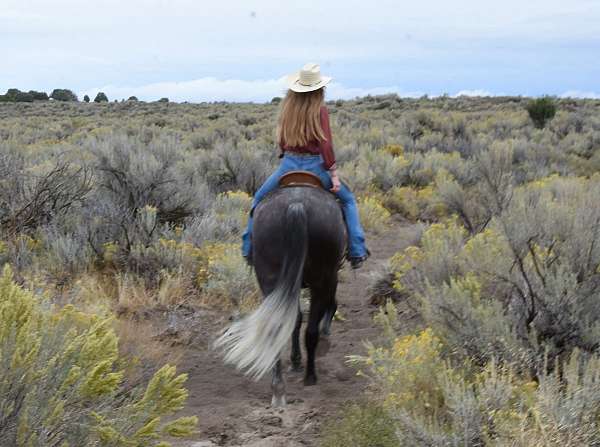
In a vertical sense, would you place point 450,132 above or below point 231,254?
above

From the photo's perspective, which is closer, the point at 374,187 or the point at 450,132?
the point at 374,187

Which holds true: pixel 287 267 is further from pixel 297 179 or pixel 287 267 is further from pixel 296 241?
pixel 297 179

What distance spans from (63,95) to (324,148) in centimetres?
6276

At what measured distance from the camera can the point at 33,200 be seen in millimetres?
7633

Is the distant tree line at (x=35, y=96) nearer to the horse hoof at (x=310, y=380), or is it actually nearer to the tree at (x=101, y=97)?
the tree at (x=101, y=97)

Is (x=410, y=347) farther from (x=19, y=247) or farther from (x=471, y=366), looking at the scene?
(x=19, y=247)

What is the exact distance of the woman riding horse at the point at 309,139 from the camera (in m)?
5.09

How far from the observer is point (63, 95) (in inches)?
→ 2453

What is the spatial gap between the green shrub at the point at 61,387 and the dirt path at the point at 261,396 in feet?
4.50

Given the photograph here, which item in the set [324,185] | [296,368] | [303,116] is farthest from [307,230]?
[296,368]

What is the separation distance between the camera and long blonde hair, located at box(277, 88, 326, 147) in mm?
5102

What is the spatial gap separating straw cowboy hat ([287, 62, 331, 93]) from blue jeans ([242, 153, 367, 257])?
1.79 feet

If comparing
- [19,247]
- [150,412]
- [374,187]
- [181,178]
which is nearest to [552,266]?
[150,412]

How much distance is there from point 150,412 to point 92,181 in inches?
260
